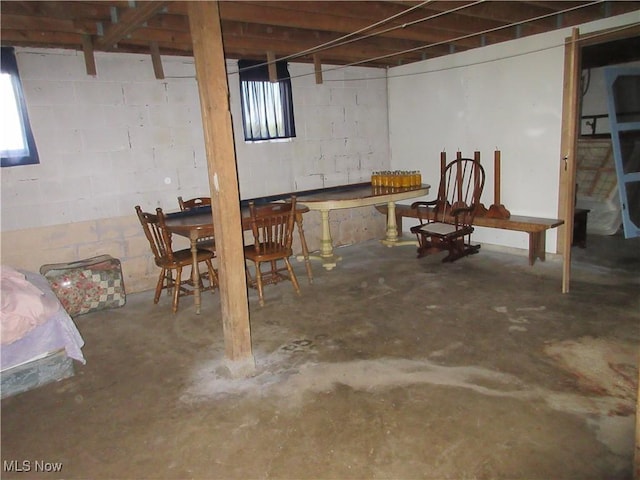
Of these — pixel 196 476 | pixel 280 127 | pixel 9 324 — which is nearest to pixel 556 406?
pixel 196 476

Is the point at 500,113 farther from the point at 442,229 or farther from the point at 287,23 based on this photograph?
the point at 287,23

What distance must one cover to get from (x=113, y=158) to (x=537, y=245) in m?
4.30

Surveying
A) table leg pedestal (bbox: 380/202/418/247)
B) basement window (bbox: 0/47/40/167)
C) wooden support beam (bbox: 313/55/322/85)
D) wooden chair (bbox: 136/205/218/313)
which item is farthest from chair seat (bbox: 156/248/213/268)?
wooden support beam (bbox: 313/55/322/85)

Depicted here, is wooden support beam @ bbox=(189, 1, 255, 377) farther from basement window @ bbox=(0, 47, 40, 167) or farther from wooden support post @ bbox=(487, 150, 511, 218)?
wooden support post @ bbox=(487, 150, 511, 218)

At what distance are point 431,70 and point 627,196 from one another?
261 cm

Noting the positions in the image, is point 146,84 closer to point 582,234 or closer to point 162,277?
point 162,277

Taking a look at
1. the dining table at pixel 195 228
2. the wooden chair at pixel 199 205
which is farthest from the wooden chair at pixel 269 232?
the wooden chair at pixel 199 205

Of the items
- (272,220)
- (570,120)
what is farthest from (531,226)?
(272,220)

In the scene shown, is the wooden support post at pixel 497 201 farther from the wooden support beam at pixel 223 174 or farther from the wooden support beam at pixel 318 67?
the wooden support beam at pixel 223 174

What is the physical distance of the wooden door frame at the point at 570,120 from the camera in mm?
3660

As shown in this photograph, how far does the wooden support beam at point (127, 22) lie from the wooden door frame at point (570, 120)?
2817 mm

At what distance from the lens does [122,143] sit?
4449 millimetres

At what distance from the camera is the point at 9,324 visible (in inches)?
104

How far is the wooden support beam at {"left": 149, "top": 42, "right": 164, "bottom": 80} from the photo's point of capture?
424cm
